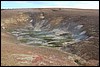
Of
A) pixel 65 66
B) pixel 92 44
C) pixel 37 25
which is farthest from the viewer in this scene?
pixel 37 25

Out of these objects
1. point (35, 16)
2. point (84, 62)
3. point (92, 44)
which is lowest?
point (35, 16)

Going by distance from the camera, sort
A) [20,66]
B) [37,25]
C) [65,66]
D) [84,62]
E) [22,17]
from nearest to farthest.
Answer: [20,66], [65,66], [84,62], [37,25], [22,17]

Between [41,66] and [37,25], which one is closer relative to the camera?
[41,66]

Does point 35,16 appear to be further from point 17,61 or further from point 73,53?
point 17,61

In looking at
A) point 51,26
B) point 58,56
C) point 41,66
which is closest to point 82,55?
point 58,56

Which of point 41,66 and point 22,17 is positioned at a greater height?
point 41,66

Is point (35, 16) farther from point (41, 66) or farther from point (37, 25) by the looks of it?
point (41, 66)

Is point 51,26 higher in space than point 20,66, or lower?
lower

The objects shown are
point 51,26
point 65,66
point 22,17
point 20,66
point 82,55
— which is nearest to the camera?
point 20,66

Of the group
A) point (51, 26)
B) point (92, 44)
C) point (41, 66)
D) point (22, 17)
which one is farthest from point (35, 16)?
point (41, 66)
